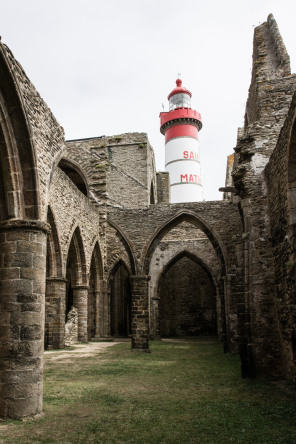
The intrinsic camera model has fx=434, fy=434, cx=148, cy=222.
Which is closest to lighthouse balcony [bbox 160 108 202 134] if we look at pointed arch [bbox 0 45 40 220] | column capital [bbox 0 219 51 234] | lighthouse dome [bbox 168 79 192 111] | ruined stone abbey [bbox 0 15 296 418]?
lighthouse dome [bbox 168 79 192 111]

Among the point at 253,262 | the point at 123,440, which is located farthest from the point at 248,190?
the point at 123,440

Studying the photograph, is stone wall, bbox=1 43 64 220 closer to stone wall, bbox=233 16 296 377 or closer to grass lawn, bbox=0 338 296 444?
grass lawn, bbox=0 338 296 444

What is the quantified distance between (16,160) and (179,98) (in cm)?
3255

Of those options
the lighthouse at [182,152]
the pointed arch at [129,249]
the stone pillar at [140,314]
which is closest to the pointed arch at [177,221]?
the pointed arch at [129,249]

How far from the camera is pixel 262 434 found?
3.75 metres

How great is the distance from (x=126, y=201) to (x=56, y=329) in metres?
9.10

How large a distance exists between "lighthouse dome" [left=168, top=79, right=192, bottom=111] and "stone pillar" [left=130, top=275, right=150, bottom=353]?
82.0 ft

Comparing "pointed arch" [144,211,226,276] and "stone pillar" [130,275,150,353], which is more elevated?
"pointed arch" [144,211,226,276]

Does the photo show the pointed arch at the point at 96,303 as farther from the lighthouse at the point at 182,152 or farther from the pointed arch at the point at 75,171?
the lighthouse at the point at 182,152

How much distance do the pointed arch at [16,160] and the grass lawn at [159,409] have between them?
2.14 metres

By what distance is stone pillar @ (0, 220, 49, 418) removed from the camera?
166 inches

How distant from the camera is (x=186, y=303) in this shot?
22109mm

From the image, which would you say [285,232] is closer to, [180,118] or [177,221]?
[177,221]

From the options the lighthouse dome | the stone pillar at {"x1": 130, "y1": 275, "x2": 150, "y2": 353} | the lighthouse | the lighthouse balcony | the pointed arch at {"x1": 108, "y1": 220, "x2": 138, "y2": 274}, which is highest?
the lighthouse dome
